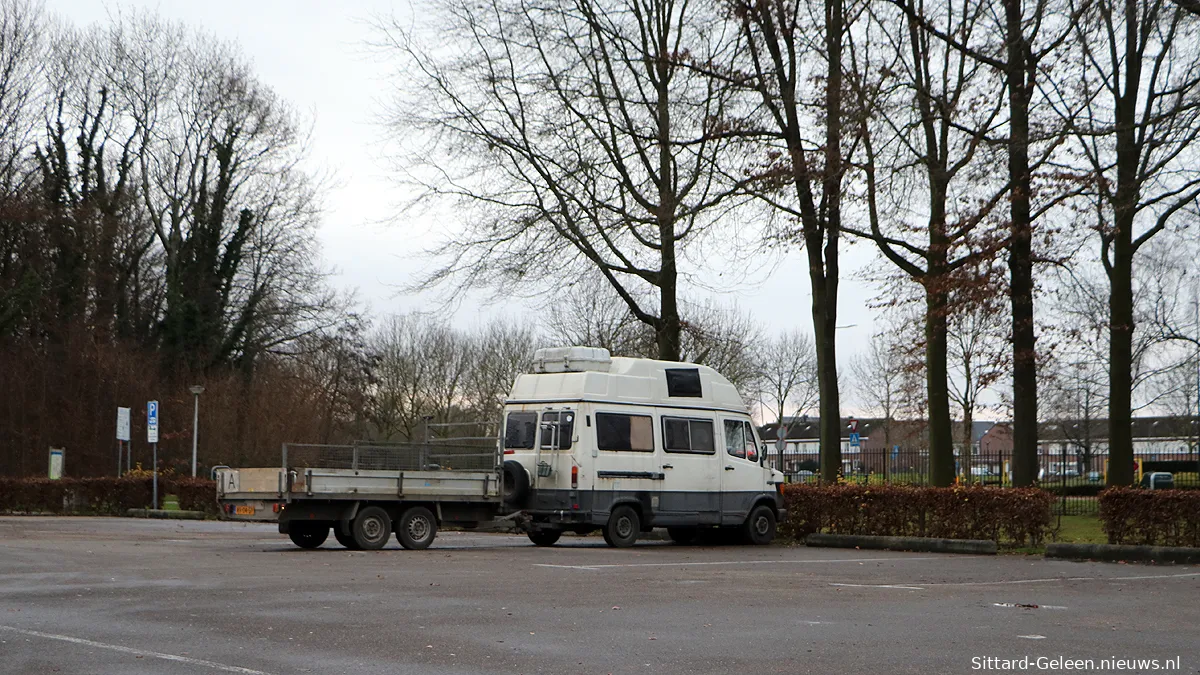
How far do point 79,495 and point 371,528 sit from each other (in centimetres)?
2004

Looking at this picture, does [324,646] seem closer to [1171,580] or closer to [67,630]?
[67,630]

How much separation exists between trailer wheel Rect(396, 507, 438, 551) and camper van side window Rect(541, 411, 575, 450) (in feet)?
7.04

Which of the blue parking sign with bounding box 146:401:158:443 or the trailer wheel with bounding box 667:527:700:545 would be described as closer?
the trailer wheel with bounding box 667:527:700:545

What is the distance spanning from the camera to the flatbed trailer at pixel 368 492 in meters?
18.4

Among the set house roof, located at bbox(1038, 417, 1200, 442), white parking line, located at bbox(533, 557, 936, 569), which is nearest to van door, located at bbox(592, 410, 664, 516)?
white parking line, located at bbox(533, 557, 936, 569)

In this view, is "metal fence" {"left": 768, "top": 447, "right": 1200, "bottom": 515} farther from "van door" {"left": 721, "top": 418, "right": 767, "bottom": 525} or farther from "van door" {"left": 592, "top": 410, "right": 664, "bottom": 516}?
"van door" {"left": 592, "top": 410, "right": 664, "bottom": 516}

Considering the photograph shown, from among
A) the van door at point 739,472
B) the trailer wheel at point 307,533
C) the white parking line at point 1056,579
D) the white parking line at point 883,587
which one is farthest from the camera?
the van door at point 739,472

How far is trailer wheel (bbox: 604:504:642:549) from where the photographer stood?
68.1 ft

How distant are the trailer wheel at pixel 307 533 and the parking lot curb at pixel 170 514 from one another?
14.5 meters

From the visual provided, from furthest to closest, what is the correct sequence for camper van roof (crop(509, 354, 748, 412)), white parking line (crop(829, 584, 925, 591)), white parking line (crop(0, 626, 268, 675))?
camper van roof (crop(509, 354, 748, 412)) < white parking line (crop(829, 584, 925, 591)) < white parking line (crop(0, 626, 268, 675))

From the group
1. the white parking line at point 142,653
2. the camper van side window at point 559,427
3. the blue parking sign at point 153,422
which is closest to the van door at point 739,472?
the camper van side window at point 559,427

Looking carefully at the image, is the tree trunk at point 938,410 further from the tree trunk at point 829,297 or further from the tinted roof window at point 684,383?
the tinted roof window at point 684,383

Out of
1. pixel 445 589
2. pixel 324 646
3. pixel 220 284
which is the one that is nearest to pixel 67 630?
pixel 324 646

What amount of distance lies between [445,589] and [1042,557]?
410 inches
